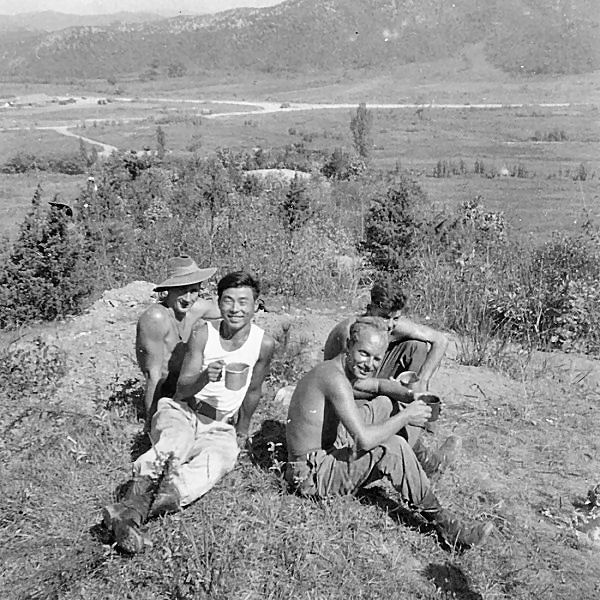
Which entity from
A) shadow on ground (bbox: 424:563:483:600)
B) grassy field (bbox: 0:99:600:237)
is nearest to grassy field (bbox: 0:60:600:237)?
grassy field (bbox: 0:99:600:237)

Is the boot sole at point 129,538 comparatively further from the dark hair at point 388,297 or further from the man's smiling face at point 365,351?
the dark hair at point 388,297

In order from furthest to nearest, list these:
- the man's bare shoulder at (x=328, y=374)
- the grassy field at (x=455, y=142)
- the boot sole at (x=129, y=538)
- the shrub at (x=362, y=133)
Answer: the shrub at (x=362, y=133)
the grassy field at (x=455, y=142)
the man's bare shoulder at (x=328, y=374)
the boot sole at (x=129, y=538)

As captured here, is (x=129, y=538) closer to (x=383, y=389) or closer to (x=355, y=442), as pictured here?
(x=355, y=442)

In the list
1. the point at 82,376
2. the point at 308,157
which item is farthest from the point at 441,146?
the point at 82,376

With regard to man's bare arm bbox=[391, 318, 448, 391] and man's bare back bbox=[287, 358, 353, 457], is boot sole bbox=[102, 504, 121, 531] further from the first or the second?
man's bare arm bbox=[391, 318, 448, 391]

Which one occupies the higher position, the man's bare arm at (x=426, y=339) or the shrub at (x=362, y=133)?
the man's bare arm at (x=426, y=339)

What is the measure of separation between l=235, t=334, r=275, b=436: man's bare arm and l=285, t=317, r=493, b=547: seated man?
1.42 ft

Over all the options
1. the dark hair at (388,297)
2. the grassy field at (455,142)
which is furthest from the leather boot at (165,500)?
the grassy field at (455,142)

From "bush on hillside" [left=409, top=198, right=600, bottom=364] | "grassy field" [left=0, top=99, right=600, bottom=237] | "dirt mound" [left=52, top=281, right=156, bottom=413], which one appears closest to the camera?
"dirt mound" [left=52, top=281, right=156, bottom=413]

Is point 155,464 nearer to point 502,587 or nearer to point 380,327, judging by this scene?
point 380,327

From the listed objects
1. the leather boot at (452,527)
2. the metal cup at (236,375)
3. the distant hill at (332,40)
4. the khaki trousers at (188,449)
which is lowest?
the leather boot at (452,527)

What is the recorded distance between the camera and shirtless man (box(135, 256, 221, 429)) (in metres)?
4.02

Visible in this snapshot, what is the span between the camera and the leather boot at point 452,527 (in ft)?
10.4

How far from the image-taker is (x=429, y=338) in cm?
420
